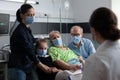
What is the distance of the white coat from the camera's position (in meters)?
1.30

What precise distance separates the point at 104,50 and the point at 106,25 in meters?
0.14

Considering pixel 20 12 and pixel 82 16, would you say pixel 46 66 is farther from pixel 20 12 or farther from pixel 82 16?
pixel 82 16

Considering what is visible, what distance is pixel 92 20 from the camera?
139 cm

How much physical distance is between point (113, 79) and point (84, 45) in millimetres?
2468

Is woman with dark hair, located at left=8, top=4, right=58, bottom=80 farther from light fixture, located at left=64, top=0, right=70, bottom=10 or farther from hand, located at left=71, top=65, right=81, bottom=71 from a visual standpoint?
light fixture, located at left=64, top=0, right=70, bottom=10

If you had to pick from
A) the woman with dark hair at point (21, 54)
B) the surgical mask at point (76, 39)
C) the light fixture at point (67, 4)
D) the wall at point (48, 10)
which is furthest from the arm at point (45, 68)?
the light fixture at point (67, 4)

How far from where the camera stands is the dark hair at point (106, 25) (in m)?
1.36

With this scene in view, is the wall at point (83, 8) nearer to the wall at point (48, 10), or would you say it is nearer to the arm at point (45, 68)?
the wall at point (48, 10)

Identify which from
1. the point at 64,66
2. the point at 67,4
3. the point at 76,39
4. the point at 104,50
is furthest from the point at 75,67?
the point at 67,4

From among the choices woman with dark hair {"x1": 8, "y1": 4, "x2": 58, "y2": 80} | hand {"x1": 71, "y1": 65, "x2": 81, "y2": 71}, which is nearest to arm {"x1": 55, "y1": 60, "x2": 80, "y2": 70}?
hand {"x1": 71, "y1": 65, "x2": 81, "y2": 71}

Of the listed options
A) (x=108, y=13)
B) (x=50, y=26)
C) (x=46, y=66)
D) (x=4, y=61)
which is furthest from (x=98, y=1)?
(x=108, y=13)

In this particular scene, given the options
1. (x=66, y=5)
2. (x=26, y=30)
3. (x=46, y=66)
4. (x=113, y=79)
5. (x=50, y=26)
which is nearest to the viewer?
(x=113, y=79)

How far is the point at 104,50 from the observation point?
1.35 metres

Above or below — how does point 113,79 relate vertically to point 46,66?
above
